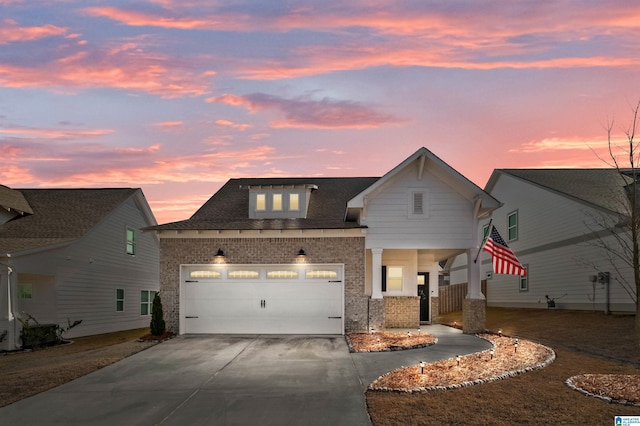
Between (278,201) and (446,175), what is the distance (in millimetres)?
7086

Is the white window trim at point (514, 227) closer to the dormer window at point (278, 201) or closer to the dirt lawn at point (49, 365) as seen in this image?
the dormer window at point (278, 201)

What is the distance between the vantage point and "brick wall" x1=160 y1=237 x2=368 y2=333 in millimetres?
21656

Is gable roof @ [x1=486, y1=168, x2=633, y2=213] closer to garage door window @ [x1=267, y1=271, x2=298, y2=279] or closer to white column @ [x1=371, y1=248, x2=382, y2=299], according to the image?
white column @ [x1=371, y1=248, x2=382, y2=299]

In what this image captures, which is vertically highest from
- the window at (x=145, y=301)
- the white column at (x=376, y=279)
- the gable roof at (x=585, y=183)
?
the gable roof at (x=585, y=183)

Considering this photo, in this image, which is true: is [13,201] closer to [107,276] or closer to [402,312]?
[107,276]

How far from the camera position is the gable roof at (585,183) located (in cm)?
2376

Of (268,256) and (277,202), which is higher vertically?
(277,202)

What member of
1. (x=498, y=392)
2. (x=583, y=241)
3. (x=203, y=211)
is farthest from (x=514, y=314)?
(x=498, y=392)

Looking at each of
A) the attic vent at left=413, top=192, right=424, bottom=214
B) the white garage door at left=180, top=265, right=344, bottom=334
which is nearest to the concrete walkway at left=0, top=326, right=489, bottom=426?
the white garage door at left=180, top=265, right=344, bottom=334

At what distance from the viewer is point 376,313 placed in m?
21.5

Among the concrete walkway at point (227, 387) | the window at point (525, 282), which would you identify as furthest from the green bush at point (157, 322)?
the window at point (525, 282)

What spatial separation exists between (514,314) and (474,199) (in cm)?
827

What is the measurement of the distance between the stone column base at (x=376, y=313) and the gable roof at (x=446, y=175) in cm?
354

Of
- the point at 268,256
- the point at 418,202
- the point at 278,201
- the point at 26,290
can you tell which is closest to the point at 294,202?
the point at 278,201
